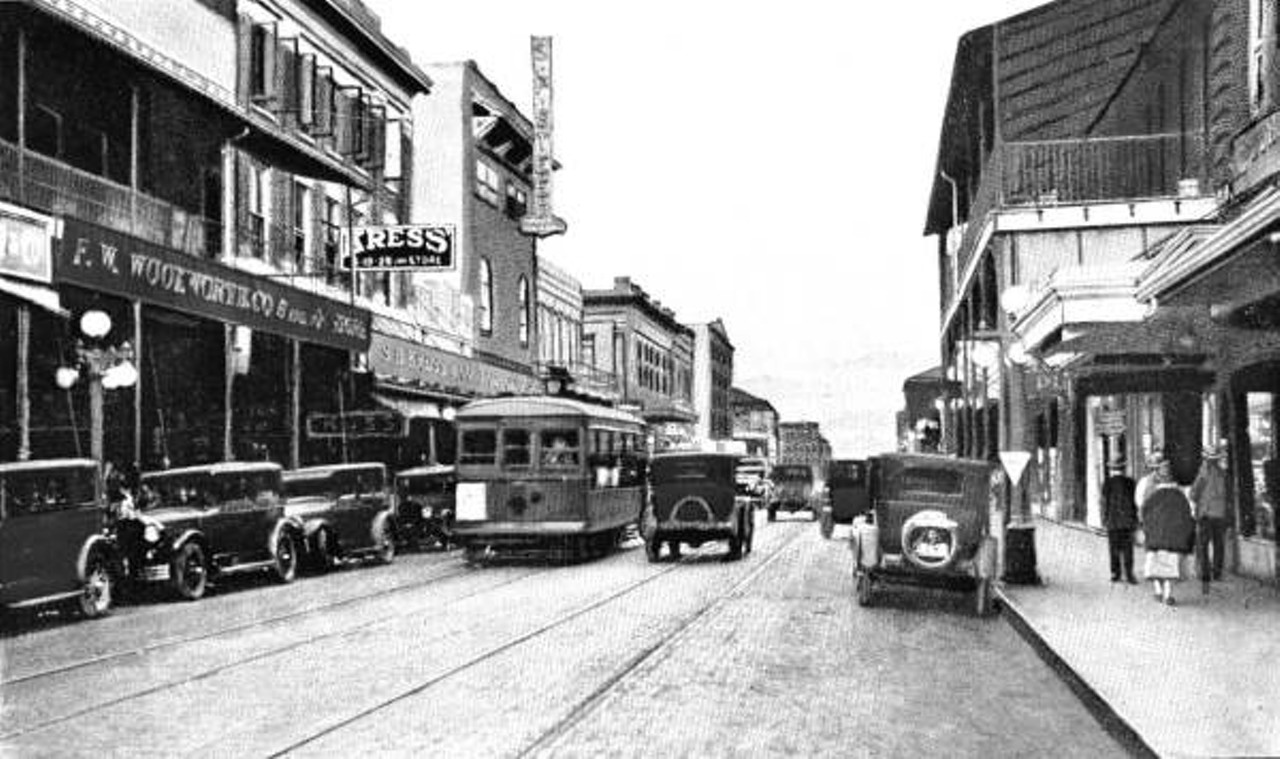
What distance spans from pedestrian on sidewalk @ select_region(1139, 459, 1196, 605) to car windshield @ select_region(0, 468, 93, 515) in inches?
448

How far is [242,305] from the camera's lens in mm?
23281

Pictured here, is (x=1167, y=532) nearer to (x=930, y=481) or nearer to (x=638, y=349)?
(x=930, y=481)

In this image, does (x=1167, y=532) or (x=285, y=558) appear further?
(x=285, y=558)

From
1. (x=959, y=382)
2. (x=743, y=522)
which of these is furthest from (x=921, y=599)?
(x=959, y=382)

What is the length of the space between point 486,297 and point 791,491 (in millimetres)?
11570

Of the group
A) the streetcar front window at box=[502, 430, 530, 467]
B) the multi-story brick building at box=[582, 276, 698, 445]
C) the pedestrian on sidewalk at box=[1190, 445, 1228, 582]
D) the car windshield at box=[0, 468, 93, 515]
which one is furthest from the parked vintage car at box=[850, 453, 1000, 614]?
the multi-story brick building at box=[582, 276, 698, 445]

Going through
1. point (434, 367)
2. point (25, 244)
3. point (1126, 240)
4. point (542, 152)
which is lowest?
point (434, 367)

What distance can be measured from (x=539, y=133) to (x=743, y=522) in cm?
1958

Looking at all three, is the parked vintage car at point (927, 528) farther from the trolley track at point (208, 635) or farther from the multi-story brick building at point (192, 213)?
the multi-story brick building at point (192, 213)

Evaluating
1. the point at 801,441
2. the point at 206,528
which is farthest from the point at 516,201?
the point at 801,441

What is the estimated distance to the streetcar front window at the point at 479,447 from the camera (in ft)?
73.1

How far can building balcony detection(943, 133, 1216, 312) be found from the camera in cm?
2553

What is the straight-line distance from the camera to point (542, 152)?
133 feet

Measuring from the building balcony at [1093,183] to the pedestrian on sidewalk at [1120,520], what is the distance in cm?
1014
